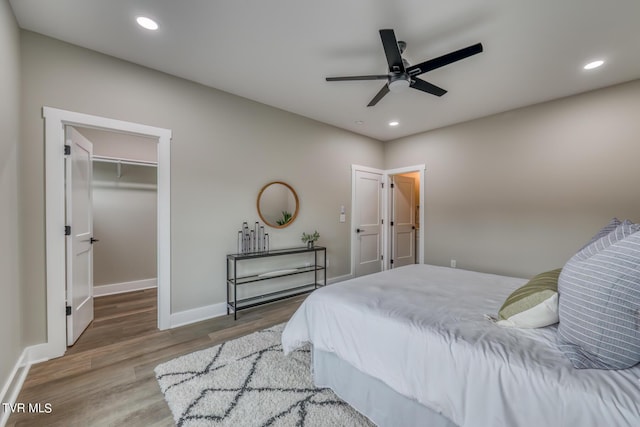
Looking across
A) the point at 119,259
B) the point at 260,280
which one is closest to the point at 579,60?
the point at 260,280

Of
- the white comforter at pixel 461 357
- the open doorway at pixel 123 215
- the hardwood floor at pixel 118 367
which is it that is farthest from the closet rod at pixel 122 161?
the white comforter at pixel 461 357

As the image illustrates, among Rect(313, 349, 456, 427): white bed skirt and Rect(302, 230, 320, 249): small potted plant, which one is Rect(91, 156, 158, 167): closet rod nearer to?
Rect(302, 230, 320, 249): small potted plant

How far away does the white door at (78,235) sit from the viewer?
7.88 feet

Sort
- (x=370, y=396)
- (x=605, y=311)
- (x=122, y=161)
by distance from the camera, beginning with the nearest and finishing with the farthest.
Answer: (x=605, y=311) < (x=370, y=396) < (x=122, y=161)

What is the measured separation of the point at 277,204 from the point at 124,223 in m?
2.51

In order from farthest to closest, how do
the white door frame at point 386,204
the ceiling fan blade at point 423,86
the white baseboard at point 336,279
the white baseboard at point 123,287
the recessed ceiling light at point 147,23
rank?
1. the white door frame at point 386,204
2. the white baseboard at point 336,279
3. the white baseboard at point 123,287
4. the ceiling fan blade at point 423,86
5. the recessed ceiling light at point 147,23

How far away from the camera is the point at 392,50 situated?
192 cm

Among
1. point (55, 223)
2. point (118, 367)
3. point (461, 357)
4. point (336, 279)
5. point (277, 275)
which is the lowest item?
point (118, 367)

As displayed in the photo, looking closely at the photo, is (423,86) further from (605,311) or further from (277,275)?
(277,275)

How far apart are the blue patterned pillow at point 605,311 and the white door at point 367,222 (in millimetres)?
→ 3735

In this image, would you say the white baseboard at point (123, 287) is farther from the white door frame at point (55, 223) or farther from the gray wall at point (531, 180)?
the gray wall at point (531, 180)

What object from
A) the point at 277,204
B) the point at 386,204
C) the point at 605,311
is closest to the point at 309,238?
the point at 277,204

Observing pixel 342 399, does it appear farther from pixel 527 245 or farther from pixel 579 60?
pixel 579 60

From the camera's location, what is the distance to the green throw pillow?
1.24 m
